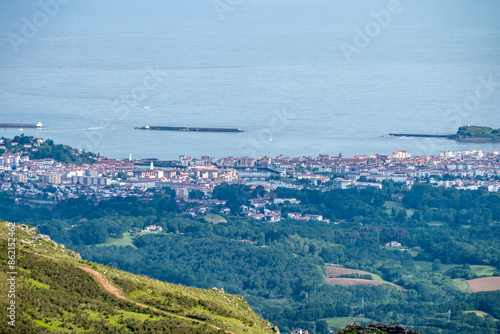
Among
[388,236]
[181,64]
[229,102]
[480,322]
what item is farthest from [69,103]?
[480,322]

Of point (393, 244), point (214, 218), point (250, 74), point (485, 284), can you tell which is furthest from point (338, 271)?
point (250, 74)

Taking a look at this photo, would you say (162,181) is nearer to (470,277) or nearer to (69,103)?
(470,277)

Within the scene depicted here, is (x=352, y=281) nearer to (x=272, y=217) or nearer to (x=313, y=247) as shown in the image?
(x=313, y=247)

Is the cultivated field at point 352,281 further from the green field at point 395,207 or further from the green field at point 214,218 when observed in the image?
the green field at point 395,207

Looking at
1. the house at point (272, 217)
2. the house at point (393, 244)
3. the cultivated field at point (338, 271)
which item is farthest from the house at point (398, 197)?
the cultivated field at point (338, 271)

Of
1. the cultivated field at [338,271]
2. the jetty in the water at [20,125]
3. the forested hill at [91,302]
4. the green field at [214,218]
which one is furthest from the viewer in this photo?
the jetty in the water at [20,125]

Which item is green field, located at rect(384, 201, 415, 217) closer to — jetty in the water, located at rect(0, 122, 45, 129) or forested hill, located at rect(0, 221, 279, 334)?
forested hill, located at rect(0, 221, 279, 334)

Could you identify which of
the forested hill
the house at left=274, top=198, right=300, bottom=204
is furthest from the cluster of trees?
the forested hill
